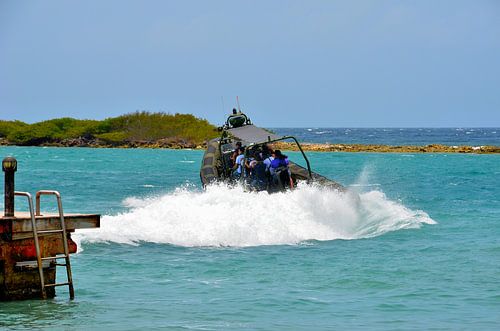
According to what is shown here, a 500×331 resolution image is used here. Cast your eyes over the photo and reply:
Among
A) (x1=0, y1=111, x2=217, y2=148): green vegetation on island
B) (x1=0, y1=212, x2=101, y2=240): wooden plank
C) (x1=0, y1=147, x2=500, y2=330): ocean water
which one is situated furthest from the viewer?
(x1=0, y1=111, x2=217, y2=148): green vegetation on island

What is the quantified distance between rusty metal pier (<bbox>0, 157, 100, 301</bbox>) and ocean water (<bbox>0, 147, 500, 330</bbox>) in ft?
0.90

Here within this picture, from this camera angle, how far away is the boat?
22.1m

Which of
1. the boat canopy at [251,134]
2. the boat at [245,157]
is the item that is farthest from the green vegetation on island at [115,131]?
the boat canopy at [251,134]

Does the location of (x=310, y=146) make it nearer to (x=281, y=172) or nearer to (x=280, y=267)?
(x=281, y=172)

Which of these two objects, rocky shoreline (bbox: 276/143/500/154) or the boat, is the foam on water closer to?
the boat

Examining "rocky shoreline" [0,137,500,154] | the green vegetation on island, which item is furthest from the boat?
the green vegetation on island

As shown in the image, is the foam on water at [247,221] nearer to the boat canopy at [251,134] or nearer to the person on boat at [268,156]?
the person on boat at [268,156]

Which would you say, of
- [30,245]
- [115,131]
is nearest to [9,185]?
[30,245]

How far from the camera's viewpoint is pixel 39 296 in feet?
42.4

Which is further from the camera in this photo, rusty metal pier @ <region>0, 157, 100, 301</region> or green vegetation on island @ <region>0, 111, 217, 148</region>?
green vegetation on island @ <region>0, 111, 217, 148</region>

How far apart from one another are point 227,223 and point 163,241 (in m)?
1.60

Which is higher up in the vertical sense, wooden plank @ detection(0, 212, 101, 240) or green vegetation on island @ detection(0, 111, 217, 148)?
green vegetation on island @ detection(0, 111, 217, 148)

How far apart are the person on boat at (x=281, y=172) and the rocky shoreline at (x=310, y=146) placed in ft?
200

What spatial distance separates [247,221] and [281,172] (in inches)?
81.8
